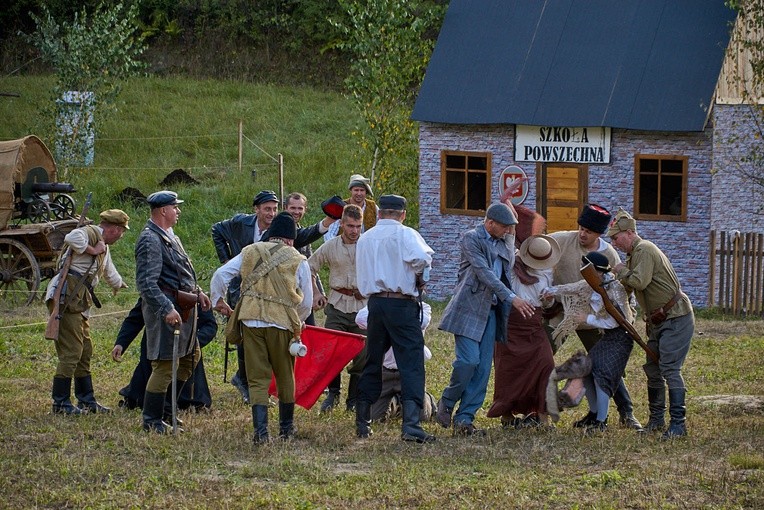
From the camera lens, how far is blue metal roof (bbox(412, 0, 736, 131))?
19.8 metres

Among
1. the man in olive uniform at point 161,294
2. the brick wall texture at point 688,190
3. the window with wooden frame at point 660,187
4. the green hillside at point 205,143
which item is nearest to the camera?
the man in olive uniform at point 161,294

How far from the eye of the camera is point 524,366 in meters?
9.27

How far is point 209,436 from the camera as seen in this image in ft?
28.1

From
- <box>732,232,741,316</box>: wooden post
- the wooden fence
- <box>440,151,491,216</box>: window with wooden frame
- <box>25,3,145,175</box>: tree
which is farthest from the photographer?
<box>25,3,145,175</box>: tree

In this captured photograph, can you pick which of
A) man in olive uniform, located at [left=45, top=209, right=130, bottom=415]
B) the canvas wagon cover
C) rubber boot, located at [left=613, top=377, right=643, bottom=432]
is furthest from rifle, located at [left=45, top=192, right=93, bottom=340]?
the canvas wagon cover

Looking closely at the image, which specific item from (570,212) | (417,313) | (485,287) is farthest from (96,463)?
(570,212)

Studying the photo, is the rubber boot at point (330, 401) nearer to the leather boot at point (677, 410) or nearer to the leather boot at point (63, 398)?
the leather boot at point (63, 398)

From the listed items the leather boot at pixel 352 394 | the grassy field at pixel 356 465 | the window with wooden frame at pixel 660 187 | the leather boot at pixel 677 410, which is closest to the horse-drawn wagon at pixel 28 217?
the grassy field at pixel 356 465

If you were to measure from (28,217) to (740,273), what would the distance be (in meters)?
10.7

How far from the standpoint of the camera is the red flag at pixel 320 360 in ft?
30.3

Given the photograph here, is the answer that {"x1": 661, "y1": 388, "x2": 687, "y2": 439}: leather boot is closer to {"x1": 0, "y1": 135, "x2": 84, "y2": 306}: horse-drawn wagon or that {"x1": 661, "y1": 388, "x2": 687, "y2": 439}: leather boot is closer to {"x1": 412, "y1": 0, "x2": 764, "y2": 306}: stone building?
{"x1": 0, "y1": 135, "x2": 84, "y2": 306}: horse-drawn wagon

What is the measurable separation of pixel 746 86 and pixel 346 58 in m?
20.3

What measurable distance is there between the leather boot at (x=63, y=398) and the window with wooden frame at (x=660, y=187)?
41.8 ft

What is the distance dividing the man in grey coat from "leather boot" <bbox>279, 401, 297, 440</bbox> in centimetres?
125
